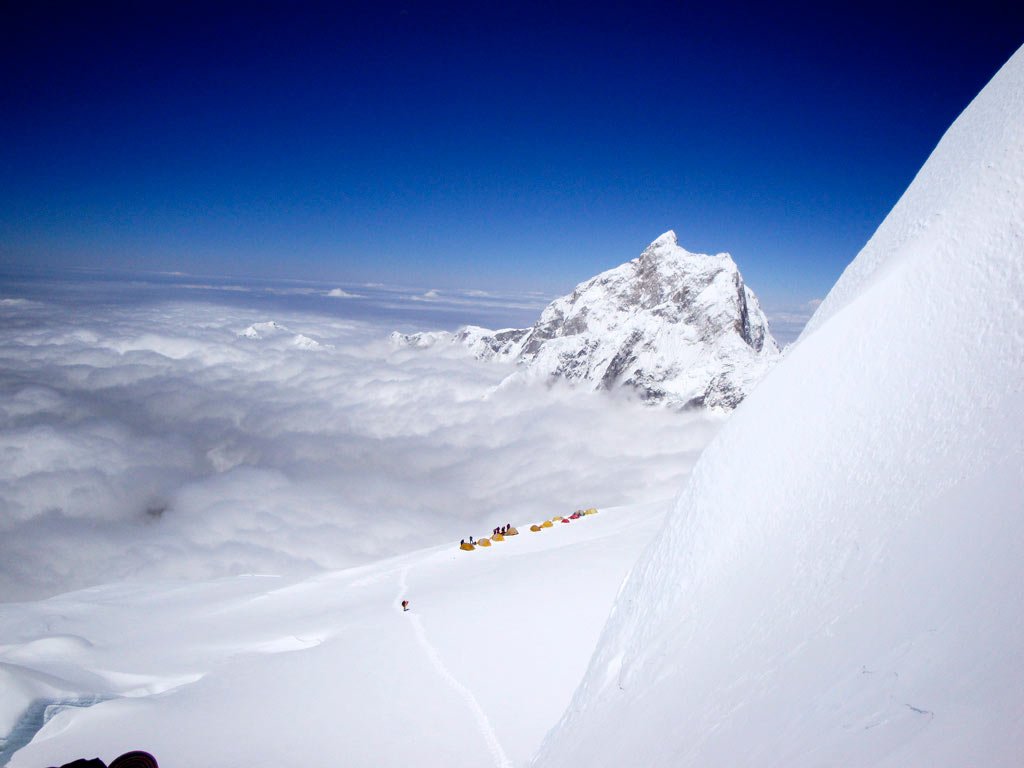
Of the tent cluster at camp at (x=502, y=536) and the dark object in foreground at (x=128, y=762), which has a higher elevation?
the dark object in foreground at (x=128, y=762)

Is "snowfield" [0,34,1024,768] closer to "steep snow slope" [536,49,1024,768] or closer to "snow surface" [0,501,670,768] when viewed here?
"steep snow slope" [536,49,1024,768]

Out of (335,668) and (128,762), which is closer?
(128,762)

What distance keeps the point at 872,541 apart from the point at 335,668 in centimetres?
1754

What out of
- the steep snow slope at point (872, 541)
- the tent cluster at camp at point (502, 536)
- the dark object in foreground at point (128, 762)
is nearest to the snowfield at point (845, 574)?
the steep snow slope at point (872, 541)

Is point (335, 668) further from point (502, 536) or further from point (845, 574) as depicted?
point (502, 536)

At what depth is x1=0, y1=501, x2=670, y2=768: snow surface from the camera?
12.3m

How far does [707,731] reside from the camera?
443 cm

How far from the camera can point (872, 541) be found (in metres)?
4.42

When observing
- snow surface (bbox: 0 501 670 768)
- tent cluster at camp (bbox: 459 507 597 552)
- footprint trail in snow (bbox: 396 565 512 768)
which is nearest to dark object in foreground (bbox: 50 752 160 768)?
snow surface (bbox: 0 501 670 768)

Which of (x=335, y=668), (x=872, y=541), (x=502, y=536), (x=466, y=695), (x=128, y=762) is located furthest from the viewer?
(x=502, y=536)

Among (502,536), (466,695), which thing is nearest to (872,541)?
(466,695)

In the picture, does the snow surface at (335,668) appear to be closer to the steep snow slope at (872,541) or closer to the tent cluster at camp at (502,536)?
the tent cluster at camp at (502,536)

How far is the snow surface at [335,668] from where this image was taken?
12.3m

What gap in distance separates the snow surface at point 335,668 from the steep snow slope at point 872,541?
697cm
